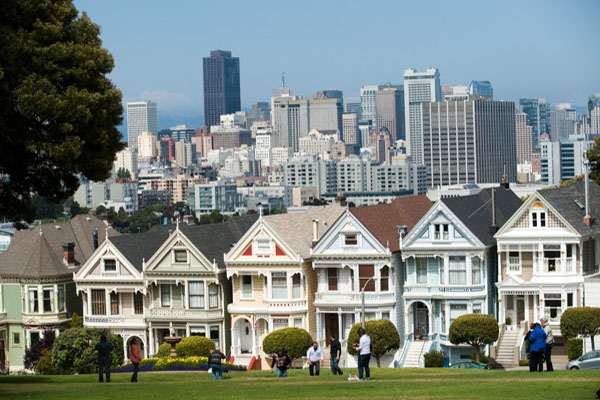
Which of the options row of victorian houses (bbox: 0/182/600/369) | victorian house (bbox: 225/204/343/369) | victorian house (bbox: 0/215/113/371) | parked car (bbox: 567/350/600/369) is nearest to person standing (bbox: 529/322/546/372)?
parked car (bbox: 567/350/600/369)

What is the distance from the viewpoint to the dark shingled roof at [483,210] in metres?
58.5

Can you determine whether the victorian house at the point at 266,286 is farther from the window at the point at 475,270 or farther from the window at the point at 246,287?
the window at the point at 475,270

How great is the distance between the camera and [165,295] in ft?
205

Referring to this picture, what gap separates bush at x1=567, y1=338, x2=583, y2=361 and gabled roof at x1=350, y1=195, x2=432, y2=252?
30.0ft

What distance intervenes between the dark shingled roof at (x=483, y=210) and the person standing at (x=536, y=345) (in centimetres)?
1829

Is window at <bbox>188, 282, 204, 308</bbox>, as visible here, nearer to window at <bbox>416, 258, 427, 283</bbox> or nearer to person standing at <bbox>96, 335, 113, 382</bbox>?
window at <bbox>416, 258, 427, 283</bbox>

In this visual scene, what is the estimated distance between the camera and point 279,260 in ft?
196

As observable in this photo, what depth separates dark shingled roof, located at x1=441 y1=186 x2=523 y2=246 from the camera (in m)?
58.5

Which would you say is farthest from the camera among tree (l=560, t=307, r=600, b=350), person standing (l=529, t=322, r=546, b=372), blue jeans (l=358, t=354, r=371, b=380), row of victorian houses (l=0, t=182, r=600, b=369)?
row of victorian houses (l=0, t=182, r=600, b=369)

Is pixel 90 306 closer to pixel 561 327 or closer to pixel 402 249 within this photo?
pixel 402 249

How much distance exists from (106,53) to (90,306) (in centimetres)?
2827

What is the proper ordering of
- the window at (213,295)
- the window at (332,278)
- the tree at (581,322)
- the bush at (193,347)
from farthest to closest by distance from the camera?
the window at (213,295) < the window at (332,278) < the bush at (193,347) < the tree at (581,322)

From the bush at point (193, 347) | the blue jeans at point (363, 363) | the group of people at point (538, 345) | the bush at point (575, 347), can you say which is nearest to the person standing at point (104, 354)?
the blue jeans at point (363, 363)

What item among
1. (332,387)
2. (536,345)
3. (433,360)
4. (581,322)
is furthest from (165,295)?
(332,387)
